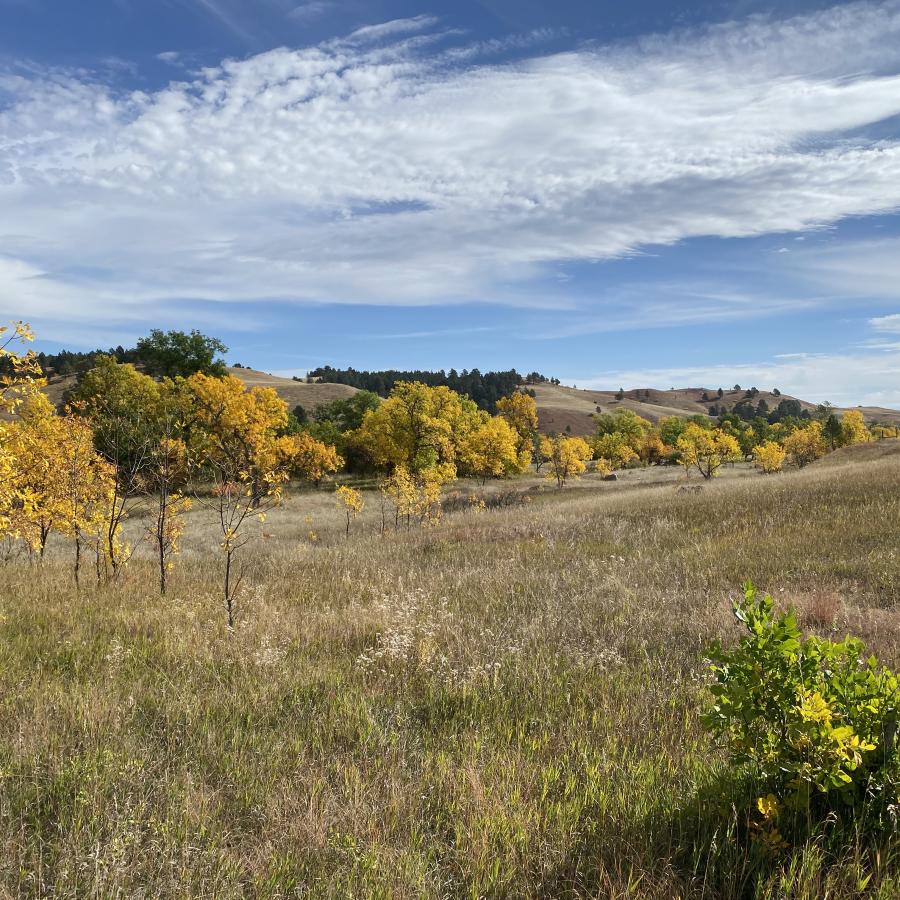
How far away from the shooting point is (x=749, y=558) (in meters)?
10.5

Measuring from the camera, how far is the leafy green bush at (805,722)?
256 centimetres

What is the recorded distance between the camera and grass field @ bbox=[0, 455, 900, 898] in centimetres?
271

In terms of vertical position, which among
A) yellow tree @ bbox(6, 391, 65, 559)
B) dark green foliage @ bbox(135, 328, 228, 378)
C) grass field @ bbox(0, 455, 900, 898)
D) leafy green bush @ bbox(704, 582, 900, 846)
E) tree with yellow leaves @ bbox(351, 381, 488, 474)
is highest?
dark green foliage @ bbox(135, 328, 228, 378)

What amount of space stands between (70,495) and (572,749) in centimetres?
1109

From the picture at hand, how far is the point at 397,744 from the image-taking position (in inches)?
161

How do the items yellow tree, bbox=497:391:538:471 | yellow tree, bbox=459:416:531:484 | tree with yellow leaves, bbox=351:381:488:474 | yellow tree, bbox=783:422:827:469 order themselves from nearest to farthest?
tree with yellow leaves, bbox=351:381:488:474 < yellow tree, bbox=459:416:531:484 < yellow tree, bbox=783:422:827:469 < yellow tree, bbox=497:391:538:471

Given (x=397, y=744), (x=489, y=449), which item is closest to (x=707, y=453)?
(x=489, y=449)

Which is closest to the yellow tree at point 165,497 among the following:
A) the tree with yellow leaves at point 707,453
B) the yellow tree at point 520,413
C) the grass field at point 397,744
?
the grass field at point 397,744

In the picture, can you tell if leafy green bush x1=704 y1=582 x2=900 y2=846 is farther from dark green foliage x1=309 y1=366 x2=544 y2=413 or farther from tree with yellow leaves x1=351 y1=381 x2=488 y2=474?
dark green foliage x1=309 y1=366 x2=544 y2=413

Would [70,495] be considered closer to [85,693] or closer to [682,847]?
[85,693]

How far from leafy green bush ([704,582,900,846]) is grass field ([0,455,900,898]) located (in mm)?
210

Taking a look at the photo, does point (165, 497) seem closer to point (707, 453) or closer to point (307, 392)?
point (707, 453)

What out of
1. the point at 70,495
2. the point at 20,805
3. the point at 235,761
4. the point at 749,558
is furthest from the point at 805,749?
the point at 70,495

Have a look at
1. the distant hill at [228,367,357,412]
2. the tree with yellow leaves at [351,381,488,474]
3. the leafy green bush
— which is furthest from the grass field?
the distant hill at [228,367,357,412]
